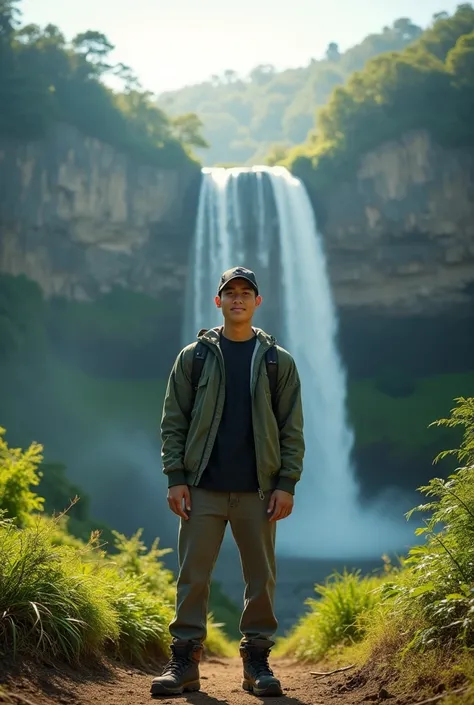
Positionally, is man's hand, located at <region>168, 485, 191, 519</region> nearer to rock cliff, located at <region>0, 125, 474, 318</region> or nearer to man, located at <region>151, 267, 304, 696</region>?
man, located at <region>151, 267, 304, 696</region>

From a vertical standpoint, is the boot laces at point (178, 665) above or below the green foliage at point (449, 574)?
below

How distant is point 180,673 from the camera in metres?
3.85

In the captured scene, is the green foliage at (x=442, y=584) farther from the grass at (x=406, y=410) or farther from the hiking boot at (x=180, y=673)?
the grass at (x=406, y=410)

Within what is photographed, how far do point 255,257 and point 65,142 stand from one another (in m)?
7.75

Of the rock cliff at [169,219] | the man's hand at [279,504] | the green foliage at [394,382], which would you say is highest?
the rock cliff at [169,219]

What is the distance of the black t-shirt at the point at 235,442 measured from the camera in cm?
398

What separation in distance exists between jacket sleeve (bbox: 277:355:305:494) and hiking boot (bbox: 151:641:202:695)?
2.93 ft

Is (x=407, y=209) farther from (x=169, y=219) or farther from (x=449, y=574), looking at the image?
(x=449, y=574)

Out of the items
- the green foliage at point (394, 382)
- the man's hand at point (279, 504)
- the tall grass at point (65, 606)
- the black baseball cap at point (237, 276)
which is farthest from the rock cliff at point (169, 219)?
the man's hand at point (279, 504)

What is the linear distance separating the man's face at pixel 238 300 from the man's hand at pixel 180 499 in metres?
0.89

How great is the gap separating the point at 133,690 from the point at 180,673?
31 cm

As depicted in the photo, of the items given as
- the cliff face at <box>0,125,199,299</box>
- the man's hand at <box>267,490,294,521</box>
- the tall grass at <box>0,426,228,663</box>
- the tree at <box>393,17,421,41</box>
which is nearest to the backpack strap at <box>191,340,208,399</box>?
the man's hand at <box>267,490,294,521</box>

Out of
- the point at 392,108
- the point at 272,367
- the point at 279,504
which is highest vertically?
the point at 392,108

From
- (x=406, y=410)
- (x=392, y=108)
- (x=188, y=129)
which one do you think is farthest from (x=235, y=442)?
(x=188, y=129)
